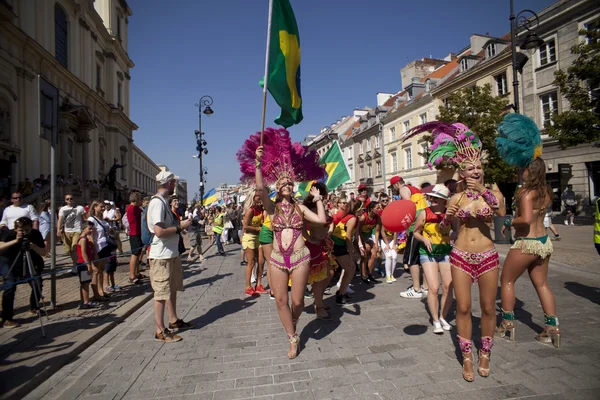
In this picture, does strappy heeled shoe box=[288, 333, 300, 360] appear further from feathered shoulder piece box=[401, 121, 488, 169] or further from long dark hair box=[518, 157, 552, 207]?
long dark hair box=[518, 157, 552, 207]

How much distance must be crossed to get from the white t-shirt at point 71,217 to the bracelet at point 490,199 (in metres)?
8.83

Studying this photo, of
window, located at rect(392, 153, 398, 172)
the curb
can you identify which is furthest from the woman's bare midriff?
window, located at rect(392, 153, 398, 172)

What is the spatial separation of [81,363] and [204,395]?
5.97 feet

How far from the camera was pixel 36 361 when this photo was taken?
3723 millimetres

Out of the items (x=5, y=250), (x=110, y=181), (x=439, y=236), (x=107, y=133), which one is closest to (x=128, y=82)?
(x=107, y=133)

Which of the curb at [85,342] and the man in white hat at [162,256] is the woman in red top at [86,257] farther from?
the man in white hat at [162,256]

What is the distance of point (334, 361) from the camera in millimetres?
3523

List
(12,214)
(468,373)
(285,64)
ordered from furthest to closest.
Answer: (12,214)
(285,64)
(468,373)

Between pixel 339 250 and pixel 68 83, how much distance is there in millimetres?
30009

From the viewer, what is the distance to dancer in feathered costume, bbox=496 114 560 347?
361 centimetres

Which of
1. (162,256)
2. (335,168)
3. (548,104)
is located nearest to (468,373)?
(162,256)

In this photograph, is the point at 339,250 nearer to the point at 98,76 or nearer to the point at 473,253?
the point at 473,253

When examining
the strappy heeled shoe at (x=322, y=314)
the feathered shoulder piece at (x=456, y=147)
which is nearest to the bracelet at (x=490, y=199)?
the feathered shoulder piece at (x=456, y=147)

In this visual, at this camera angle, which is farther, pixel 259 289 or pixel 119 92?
pixel 119 92
